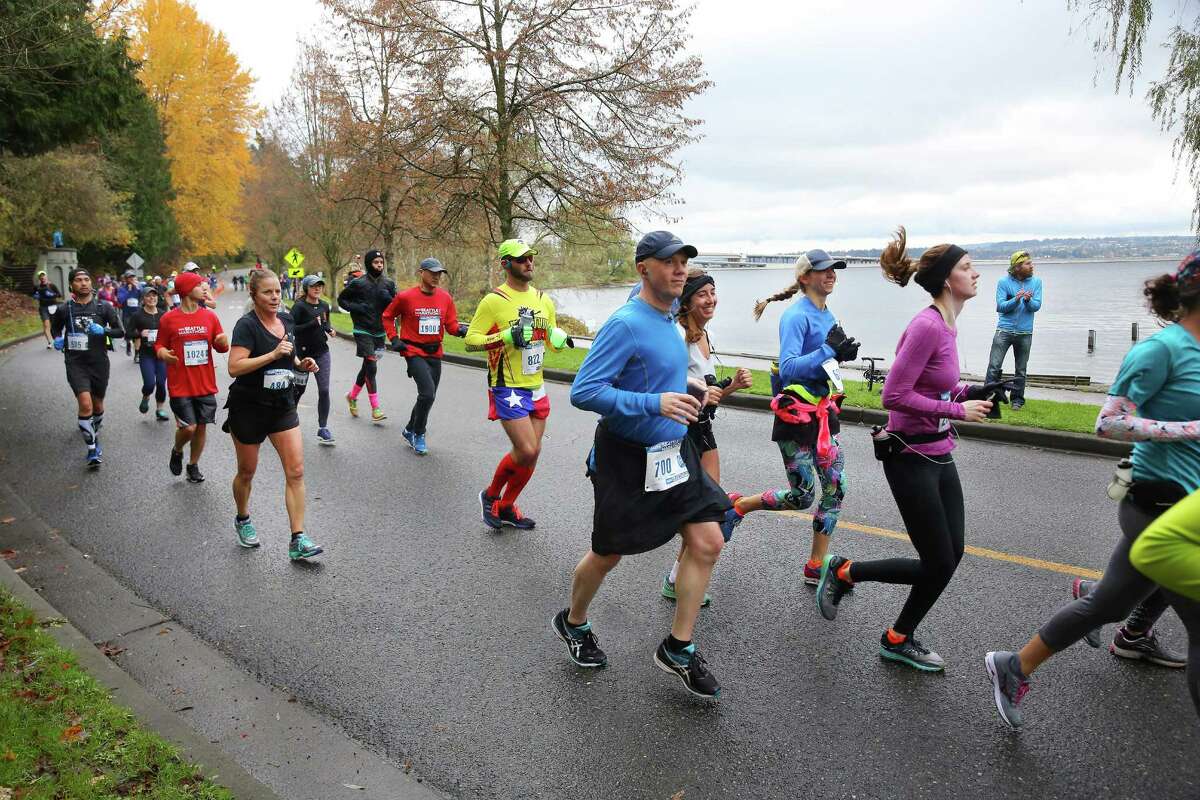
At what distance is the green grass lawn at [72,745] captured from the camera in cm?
275

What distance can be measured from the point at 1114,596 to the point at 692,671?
1.74 meters

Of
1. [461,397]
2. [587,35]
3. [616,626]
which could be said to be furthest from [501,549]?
[587,35]

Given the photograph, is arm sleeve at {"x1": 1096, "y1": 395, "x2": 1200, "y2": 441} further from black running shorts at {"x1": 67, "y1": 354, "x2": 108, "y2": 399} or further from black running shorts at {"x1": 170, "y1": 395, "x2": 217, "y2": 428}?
black running shorts at {"x1": 67, "y1": 354, "x2": 108, "y2": 399}

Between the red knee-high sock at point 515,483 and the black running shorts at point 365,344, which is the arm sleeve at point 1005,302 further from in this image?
the black running shorts at point 365,344

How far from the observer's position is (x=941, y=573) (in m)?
3.65

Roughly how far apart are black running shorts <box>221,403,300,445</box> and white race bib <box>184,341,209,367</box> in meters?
2.59

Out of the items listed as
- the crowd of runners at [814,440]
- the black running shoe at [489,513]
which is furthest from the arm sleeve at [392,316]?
the black running shoe at [489,513]

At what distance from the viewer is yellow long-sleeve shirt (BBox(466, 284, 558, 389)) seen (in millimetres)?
6012

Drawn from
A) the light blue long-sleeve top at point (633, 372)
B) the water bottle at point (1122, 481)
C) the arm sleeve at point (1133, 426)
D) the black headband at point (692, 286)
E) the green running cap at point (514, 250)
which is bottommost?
the water bottle at point (1122, 481)

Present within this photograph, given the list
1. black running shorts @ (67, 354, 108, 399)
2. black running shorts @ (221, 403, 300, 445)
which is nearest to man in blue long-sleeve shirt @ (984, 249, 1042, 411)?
black running shorts @ (221, 403, 300, 445)

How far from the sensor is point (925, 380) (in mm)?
3719

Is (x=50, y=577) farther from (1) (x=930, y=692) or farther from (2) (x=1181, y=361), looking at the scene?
(2) (x=1181, y=361)

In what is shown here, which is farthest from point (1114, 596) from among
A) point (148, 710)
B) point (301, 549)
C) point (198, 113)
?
point (198, 113)

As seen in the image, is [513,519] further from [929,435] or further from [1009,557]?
[1009,557]
